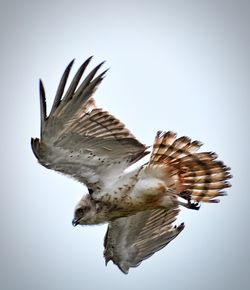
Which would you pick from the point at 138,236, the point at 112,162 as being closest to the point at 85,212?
the point at 112,162

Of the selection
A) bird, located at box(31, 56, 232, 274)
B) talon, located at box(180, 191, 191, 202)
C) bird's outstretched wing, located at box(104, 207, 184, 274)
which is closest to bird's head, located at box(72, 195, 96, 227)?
bird, located at box(31, 56, 232, 274)

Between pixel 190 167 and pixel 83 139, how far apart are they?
1298 mm

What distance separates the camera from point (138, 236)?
36.9ft

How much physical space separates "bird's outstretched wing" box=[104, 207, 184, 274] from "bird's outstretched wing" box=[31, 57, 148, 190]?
1.14m

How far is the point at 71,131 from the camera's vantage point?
31.3 feet

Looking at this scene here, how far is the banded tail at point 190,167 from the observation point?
1000cm

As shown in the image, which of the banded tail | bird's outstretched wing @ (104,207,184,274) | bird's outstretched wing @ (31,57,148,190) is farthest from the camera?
bird's outstretched wing @ (104,207,184,274)

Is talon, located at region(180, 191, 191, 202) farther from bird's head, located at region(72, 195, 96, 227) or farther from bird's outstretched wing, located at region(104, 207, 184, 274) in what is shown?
bird's head, located at region(72, 195, 96, 227)

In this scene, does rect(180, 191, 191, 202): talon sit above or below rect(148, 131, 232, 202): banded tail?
below

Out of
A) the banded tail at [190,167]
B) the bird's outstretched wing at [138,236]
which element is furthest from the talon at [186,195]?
the bird's outstretched wing at [138,236]

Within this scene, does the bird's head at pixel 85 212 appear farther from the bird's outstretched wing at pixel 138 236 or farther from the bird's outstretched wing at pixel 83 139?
the bird's outstretched wing at pixel 138 236

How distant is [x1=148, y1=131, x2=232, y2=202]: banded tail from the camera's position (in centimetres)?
1000

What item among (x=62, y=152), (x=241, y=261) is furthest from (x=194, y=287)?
(x=62, y=152)

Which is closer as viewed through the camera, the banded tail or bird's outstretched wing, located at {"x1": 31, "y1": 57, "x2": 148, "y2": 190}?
bird's outstretched wing, located at {"x1": 31, "y1": 57, "x2": 148, "y2": 190}
